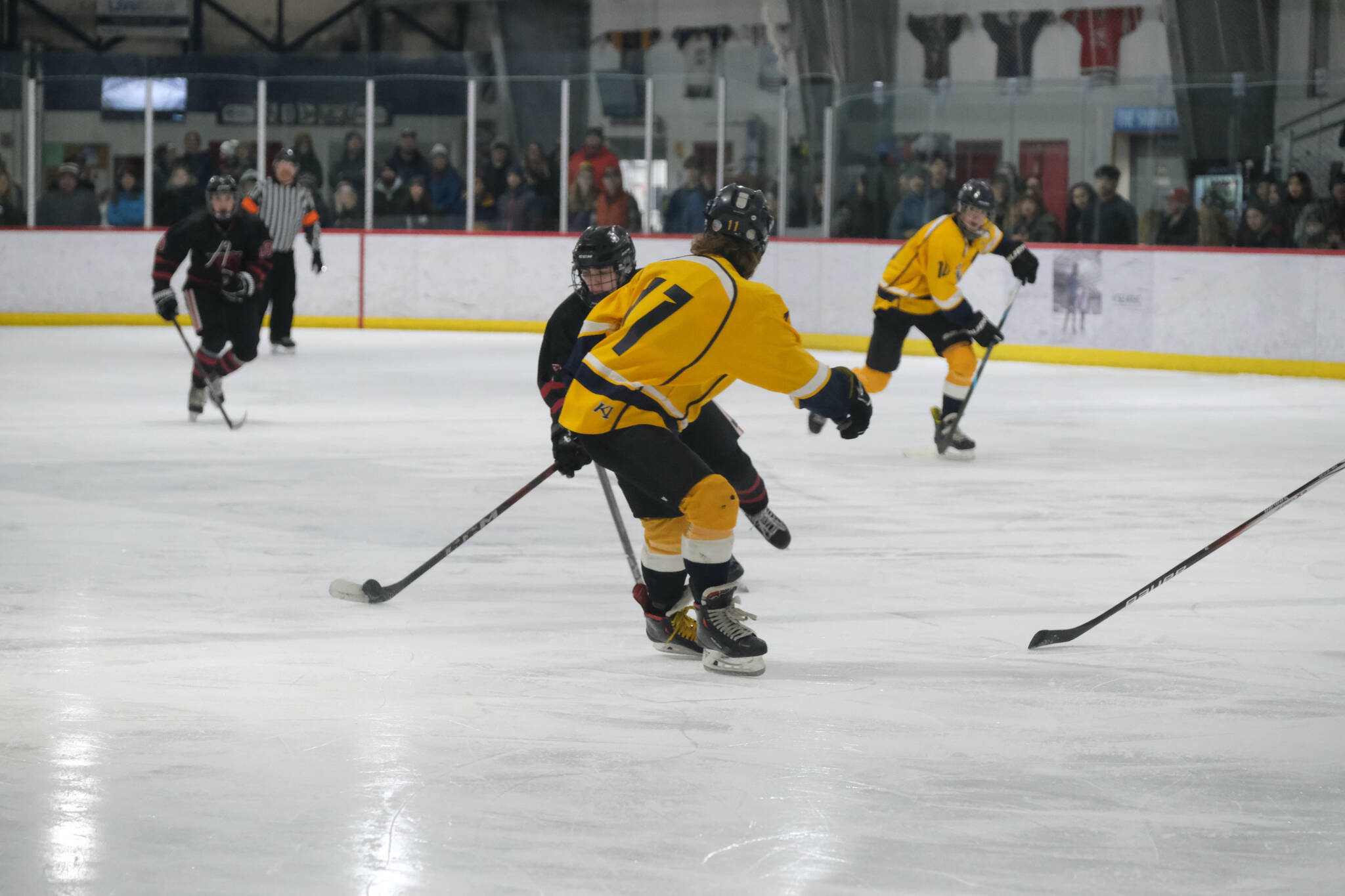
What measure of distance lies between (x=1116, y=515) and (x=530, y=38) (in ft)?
45.3

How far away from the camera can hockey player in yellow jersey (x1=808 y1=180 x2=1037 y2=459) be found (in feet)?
21.6

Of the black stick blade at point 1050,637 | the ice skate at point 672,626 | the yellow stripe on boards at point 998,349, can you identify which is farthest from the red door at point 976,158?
the ice skate at point 672,626

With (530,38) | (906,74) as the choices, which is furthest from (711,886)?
(530,38)

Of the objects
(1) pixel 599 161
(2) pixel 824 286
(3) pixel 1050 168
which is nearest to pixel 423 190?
(1) pixel 599 161

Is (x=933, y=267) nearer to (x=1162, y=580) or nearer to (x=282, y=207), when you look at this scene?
(x=1162, y=580)

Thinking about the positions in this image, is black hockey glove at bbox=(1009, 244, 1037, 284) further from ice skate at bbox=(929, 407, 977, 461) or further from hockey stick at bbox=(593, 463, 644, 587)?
hockey stick at bbox=(593, 463, 644, 587)

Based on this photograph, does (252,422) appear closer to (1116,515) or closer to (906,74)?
(1116,515)

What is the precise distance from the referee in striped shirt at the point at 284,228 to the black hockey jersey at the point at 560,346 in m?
6.50

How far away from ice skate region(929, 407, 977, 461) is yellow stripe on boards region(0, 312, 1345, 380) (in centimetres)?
415

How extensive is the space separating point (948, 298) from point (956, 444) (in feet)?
1.95

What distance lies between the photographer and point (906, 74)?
14883mm

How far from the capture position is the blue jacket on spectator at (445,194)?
519 inches

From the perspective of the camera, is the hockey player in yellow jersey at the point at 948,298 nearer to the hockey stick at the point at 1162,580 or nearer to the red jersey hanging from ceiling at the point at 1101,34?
the hockey stick at the point at 1162,580

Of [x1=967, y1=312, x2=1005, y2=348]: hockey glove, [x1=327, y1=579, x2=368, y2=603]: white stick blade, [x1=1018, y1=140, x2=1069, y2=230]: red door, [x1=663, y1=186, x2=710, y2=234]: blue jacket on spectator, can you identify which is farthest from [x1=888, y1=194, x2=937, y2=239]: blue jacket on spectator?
[x1=327, y1=579, x2=368, y2=603]: white stick blade
